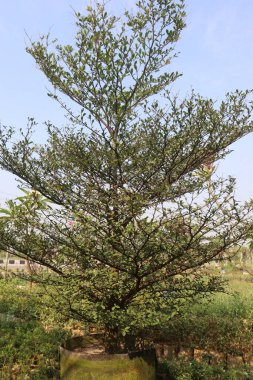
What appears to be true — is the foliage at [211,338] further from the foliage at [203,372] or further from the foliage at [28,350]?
the foliage at [28,350]

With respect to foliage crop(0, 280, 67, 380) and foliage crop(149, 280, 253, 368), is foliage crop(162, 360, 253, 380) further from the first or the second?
foliage crop(0, 280, 67, 380)

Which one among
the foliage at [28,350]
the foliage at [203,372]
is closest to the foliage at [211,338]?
the foliage at [203,372]

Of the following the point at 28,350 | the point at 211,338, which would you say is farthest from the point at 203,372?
the point at 28,350

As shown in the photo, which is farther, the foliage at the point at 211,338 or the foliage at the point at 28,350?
the foliage at the point at 211,338

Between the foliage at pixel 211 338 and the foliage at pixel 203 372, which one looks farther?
the foliage at pixel 211 338

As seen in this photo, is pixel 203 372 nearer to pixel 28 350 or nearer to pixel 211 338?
pixel 211 338

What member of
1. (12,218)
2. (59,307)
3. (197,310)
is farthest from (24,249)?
(197,310)

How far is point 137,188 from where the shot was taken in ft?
14.5

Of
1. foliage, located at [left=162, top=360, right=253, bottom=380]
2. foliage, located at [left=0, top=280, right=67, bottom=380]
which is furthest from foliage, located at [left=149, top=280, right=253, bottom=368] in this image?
foliage, located at [left=0, top=280, right=67, bottom=380]

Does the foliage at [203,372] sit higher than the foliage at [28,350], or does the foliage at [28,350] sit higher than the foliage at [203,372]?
the foliage at [28,350]

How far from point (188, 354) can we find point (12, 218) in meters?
4.18

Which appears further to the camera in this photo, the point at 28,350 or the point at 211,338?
the point at 211,338

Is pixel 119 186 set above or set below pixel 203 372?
above

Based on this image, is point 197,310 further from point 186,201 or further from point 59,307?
point 186,201
